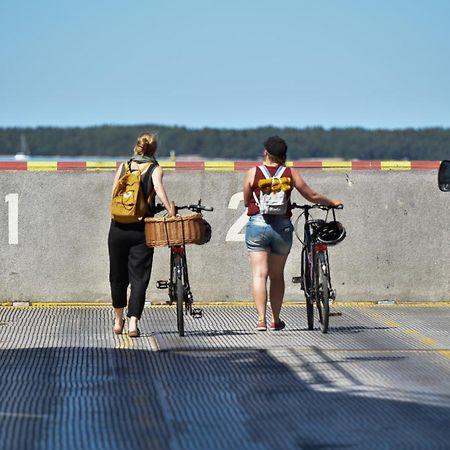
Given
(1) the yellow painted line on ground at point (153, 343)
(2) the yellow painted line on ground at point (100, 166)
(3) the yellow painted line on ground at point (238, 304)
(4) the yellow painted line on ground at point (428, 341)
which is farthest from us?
(2) the yellow painted line on ground at point (100, 166)

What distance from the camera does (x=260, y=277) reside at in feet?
39.4

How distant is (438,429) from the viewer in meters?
7.56

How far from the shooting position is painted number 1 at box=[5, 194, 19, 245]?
14.4 m

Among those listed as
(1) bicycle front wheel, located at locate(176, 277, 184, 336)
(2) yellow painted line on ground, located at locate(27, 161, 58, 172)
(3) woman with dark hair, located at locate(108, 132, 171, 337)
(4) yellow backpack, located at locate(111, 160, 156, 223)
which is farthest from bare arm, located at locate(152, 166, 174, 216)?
(2) yellow painted line on ground, located at locate(27, 161, 58, 172)

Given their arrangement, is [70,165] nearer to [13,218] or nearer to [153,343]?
[13,218]

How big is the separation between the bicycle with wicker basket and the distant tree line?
135 metres

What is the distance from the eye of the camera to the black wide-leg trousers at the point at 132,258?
38.5 ft

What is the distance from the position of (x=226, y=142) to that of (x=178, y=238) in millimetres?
157414

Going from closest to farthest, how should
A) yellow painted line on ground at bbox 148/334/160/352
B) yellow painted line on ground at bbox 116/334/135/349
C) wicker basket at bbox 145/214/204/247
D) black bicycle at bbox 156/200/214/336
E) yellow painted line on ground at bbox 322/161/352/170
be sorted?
1. yellow painted line on ground at bbox 148/334/160/352
2. yellow painted line on ground at bbox 116/334/135/349
3. wicker basket at bbox 145/214/204/247
4. black bicycle at bbox 156/200/214/336
5. yellow painted line on ground at bbox 322/161/352/170

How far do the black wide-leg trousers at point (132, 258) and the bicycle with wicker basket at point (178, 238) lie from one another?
0.81ft

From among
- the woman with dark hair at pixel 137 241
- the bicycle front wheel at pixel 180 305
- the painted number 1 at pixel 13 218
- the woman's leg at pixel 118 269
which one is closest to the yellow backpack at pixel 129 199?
the woman with dark hair at pixel 137 241

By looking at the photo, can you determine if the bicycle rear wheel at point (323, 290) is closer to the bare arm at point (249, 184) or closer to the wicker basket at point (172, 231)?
the bare arm at point (249, 184)

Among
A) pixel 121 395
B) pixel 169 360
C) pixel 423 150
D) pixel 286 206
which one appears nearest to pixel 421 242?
pixel 286 206

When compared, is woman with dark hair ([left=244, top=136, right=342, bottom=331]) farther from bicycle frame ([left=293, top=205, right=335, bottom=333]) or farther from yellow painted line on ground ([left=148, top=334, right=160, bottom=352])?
yellow painted line on ground ([left=148, top=334, right=160, bottom=352])
